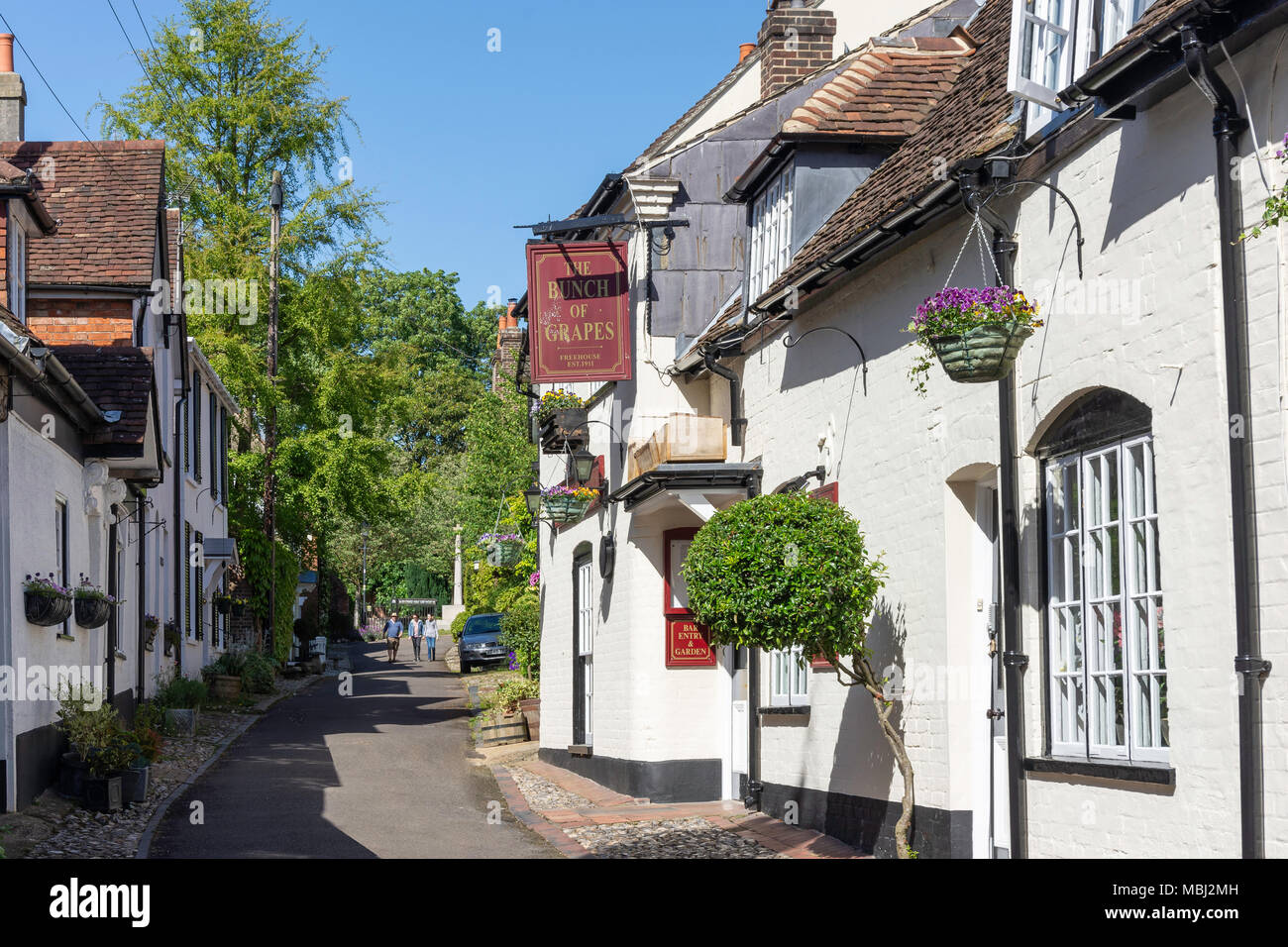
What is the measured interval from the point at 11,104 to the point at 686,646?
1259 cm

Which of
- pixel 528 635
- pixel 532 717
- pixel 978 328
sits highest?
pixel 978 328

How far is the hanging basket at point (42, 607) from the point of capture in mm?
12133

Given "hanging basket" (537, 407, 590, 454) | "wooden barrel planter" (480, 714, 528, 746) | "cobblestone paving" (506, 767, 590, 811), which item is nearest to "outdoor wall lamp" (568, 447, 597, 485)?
"hanging basket" (537, 407, 590, 454)

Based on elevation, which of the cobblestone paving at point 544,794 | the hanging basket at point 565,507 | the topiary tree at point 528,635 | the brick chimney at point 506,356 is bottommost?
the cobblestone paving at point 544,794

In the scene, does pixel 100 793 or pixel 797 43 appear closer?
pixel 100 793

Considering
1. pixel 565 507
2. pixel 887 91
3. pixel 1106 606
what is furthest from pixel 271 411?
pixel 1106 606

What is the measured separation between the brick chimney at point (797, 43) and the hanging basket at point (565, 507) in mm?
5422

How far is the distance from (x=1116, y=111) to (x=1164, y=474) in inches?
73.5

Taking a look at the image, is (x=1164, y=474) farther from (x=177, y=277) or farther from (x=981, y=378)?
(x=177, y=277)

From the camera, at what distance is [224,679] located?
25344 mm

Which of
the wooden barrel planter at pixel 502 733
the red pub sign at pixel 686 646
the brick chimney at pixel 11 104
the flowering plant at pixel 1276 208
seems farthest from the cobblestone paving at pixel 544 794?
the brick chimney at pixel 11 104

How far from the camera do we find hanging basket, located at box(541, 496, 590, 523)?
18.4m

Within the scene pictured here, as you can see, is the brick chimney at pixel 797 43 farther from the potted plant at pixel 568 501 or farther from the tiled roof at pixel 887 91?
the potted plant at pixel 568 501

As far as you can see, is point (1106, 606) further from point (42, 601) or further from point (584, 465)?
point (584, 465)
